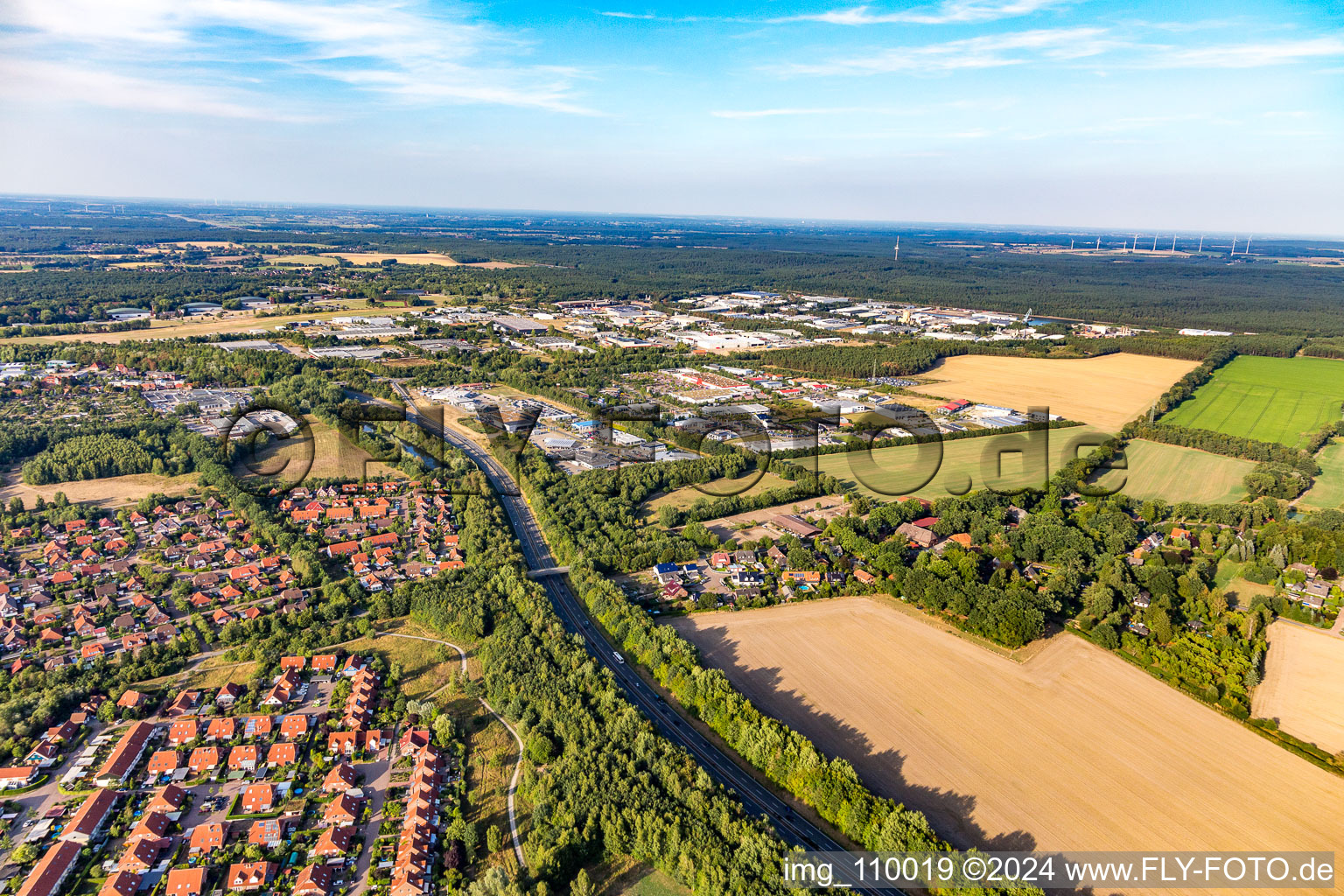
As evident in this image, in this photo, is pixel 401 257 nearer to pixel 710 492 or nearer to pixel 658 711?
pixel 710 492

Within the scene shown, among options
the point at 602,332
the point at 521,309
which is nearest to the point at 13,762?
the point at 602,332

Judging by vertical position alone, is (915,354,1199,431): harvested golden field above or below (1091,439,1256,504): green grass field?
above

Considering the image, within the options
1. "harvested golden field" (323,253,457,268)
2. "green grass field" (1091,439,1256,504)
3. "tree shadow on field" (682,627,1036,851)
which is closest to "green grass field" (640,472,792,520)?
"tree shadow on field" (682,627,1036,851)

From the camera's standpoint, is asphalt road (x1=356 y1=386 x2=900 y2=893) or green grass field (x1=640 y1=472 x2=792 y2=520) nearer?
asphalt road (x1=356 y1=386 x2=900 y2=893)

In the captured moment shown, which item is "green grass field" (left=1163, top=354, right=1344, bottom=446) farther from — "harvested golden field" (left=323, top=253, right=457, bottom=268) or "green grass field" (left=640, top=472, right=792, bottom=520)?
"harvested golden field" (left=323, top=253, right=457, bottom=268)

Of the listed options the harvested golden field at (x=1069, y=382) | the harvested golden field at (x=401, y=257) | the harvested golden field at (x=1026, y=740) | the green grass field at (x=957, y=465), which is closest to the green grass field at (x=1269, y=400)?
the harvested golden field at (x=1069, y=382)

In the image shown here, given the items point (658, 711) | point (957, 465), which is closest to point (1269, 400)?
point (957, 465)

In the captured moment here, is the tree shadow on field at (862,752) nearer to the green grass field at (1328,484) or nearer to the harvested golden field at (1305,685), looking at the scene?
the harvested golden field at (1305,685)
